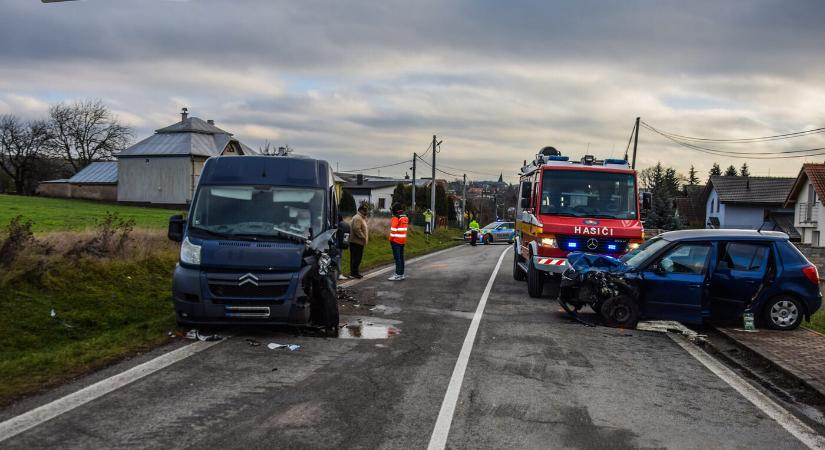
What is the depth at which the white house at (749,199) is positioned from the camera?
196 ft

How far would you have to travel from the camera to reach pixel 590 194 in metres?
14.6

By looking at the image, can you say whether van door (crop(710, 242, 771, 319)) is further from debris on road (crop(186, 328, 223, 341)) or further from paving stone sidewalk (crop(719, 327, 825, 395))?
debris on road (crop(186, 328, 223, 341))

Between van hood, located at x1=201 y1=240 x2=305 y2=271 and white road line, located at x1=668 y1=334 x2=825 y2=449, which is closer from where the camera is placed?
white road line, located at x1=668 y1=334 x2=825 y2=449

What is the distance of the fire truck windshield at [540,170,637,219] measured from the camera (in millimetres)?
14484

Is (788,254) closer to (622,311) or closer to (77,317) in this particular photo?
(622,311)

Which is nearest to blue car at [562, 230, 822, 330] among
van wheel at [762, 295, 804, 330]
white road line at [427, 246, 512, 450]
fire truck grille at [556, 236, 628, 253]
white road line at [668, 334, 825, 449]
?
van wheel at [762, 295, 804, 330]

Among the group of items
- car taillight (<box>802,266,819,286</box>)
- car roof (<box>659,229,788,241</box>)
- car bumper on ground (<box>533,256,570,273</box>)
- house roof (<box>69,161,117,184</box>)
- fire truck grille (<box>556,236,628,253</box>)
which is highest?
house roof (<box>69,161,117,184</box>)

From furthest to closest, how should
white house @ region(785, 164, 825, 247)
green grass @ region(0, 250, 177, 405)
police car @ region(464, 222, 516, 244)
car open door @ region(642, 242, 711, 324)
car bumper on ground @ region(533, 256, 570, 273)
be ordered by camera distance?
1. police car @ region(464, 222, 516, 244)
2. white house @ region(785, 164, 825, 247)
3. car bumper on ground @ region(533, 256, 570, 273)
4. car open door @ region(642, 242, 711, 324)
5. green grass @ region(0, 250, 177, 405)

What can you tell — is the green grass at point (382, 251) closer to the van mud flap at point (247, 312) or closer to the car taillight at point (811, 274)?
the van mud flap at point (247, 312)

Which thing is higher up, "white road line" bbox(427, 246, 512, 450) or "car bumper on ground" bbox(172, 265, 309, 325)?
"car bumper on ground" bbox(172, 265, 309, 325)

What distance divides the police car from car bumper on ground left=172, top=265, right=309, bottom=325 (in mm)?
34686

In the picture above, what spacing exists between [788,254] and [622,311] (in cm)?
265

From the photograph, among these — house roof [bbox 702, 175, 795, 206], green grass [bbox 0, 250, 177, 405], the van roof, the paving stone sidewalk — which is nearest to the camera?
green grass [bbox 0, 250, 177, 405]

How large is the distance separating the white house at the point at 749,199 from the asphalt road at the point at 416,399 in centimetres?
5598
